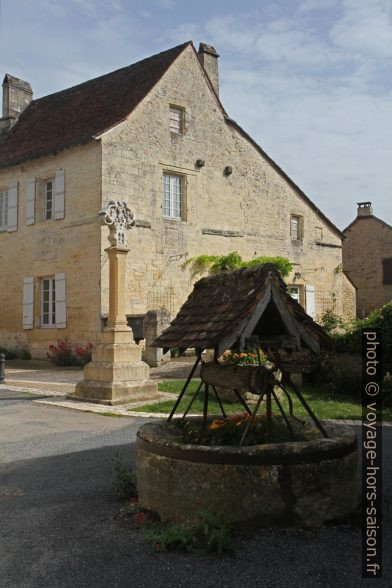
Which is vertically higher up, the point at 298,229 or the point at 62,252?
the point at 298,229

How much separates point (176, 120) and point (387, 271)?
51.4 ft

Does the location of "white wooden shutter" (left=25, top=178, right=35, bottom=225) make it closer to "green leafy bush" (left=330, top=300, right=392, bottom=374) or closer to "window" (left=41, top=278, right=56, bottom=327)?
"window" (left=41, top=278, right=56, bottom=327)

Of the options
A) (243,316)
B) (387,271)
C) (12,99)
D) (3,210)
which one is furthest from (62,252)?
(387,271)

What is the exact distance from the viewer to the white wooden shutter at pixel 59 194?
16453 millimetres

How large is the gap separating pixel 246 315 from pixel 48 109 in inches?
719

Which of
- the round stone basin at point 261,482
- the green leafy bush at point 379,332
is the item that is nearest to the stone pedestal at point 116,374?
the green leafy bush at point 379,332

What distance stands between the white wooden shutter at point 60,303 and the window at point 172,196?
3.66m

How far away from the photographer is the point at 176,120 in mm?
17938

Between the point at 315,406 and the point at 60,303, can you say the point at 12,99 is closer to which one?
the point at 60,303

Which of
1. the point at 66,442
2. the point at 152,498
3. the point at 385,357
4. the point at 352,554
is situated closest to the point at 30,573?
the point at 152,498

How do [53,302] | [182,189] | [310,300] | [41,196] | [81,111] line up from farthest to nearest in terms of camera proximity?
[310,300]
[81,111]
[182,189]
[41,196]
[53,302]

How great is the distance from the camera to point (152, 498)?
13.0ft

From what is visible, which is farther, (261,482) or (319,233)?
(319,233)

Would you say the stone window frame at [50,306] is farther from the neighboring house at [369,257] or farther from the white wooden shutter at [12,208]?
the neighboring house at [369,257]
